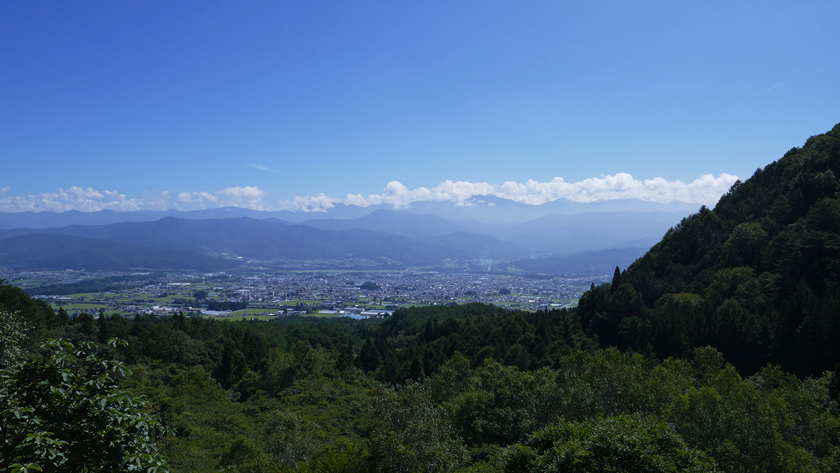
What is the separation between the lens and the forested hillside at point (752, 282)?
121 ft

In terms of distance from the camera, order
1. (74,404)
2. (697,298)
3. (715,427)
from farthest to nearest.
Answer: (697,298), (715,427), (74,404)

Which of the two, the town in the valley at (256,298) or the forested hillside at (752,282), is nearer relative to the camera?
the forested hillside at (752,282)

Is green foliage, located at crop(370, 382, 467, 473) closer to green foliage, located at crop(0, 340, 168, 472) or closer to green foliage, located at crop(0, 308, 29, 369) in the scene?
green foliage, located at crop(0, 340, 168, 472)

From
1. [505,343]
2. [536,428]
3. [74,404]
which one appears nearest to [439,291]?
[505,343]

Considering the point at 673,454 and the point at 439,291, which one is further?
the point at 439,291

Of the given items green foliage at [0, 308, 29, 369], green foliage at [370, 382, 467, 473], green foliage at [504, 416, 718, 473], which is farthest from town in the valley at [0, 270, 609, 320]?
green foliage at [504, 416, 718, 473]

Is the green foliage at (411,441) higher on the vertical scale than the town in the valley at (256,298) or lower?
higher

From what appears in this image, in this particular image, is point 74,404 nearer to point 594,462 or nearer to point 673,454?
point 594,462

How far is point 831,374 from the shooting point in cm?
2864

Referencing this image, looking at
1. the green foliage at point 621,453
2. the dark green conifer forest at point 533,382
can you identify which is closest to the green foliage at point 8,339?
the dark green conifer forest at point 533,382

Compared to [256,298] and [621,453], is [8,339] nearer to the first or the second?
[621,453]

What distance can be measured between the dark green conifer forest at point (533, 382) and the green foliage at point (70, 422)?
0.10 feet

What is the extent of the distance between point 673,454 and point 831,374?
1083 inches

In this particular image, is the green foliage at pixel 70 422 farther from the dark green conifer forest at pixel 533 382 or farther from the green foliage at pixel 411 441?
the green foliage at pixel 411 441
